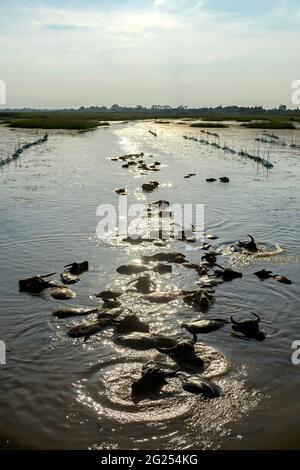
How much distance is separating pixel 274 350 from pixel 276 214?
1228cm

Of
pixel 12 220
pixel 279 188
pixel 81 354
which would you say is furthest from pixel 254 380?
pixel 279 188

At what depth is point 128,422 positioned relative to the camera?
21.6 feet

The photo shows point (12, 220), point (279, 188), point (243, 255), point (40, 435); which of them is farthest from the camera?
point (279, 188)

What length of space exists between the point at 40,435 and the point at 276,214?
51.8 ft

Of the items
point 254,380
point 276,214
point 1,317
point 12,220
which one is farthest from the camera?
point 276,214

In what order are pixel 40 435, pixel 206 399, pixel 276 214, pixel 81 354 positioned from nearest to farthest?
pixel 40 435
pixel 206 399
pixel 81 354
pixel 276 214

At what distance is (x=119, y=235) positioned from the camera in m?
16.4

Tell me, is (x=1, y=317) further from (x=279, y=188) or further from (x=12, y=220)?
(x=279, y=188)

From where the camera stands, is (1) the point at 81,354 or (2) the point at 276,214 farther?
(2) the point at 276,214

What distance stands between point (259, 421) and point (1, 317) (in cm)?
545

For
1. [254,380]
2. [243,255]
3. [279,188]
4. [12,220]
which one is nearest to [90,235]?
[12,220]

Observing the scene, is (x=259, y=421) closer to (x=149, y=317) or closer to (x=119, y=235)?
(x=149, y=317)

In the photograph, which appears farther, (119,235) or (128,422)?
(119,235)

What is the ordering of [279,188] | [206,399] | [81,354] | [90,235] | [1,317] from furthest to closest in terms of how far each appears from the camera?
[279,188] → [90,235] → [1,317] → [81,354] → [206,399]
